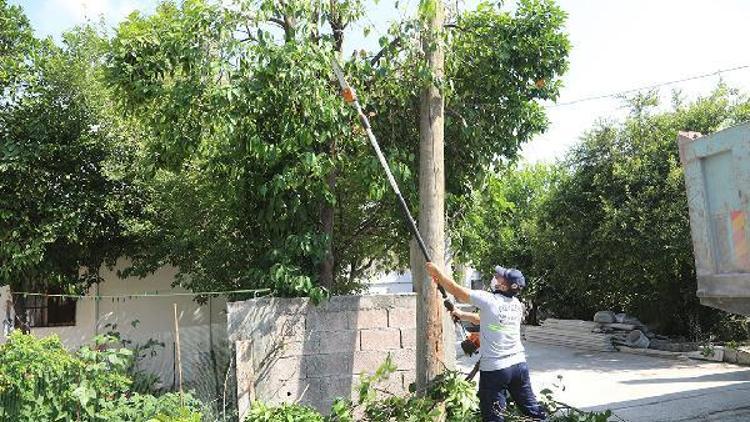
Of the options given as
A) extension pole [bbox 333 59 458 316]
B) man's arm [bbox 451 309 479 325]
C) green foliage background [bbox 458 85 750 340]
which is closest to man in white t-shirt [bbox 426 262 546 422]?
man's arm [bbox 451 309 479 325]

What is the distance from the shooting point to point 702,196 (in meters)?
4.89

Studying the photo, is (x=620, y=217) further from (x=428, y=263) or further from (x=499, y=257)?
(x=428, y=263)

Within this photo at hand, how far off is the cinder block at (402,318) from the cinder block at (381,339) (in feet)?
0.23

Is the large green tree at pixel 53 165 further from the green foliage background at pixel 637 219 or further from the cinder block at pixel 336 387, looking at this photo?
the green foliage background at pixel 637 219

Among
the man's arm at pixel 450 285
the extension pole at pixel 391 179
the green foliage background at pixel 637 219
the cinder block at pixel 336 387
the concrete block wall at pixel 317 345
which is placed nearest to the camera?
the man's arm at pixel 450 285

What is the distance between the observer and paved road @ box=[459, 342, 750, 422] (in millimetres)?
7586

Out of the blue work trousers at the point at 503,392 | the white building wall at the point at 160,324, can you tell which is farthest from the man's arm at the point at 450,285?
the white building wall at the point at 160,324

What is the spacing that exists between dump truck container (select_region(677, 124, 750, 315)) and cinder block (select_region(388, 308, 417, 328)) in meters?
2.94

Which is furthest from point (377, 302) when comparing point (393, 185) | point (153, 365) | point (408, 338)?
point (153, 365)

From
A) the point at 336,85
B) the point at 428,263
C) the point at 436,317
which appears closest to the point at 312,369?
the point at 436,317

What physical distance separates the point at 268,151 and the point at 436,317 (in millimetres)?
2213

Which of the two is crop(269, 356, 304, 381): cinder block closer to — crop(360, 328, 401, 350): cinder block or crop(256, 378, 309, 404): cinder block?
crop(256, 378, 309, 404): cinder block

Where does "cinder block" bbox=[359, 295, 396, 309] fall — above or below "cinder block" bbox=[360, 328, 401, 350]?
above

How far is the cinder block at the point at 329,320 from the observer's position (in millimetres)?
6625
